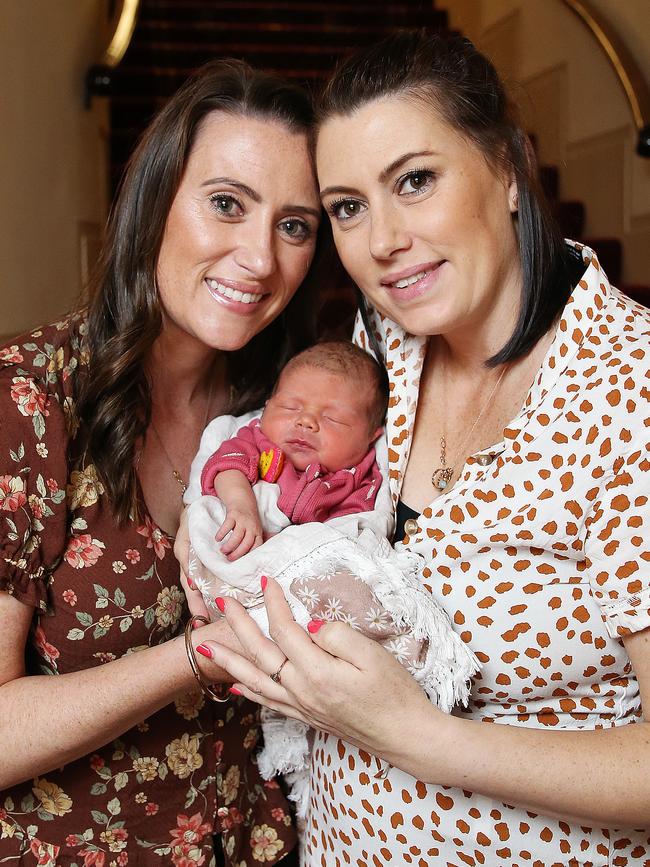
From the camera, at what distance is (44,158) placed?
3352 mm

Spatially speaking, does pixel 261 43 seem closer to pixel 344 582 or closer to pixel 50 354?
pixel 50 354

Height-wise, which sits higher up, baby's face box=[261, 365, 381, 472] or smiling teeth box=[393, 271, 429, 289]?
smiling teeth box=[393, 271, 429, 289]

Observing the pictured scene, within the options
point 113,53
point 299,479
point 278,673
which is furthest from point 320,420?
point 113,53

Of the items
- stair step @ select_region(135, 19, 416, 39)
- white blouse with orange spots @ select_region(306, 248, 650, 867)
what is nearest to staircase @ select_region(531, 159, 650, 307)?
stair step @ select_region(135, 19, 416, 39)

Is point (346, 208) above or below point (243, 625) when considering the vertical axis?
above

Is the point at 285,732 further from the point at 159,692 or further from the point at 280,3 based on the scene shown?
the point at 280,3

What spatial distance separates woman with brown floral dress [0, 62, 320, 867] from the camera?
5.13ft

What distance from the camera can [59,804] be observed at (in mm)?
1688

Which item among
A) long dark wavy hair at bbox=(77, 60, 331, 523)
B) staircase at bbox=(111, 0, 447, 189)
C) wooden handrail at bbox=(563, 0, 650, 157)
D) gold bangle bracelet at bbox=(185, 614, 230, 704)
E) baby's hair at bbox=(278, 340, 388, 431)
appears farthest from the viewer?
staircase at bbox=(111, 0, 447, 189)

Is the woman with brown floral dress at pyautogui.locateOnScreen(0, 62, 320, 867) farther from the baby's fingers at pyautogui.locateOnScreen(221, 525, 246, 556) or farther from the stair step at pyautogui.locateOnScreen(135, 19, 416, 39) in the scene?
the stair step at pyautogui.locateOnScreen(135, 19, 416, 39)

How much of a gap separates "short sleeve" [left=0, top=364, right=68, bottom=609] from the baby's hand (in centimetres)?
30

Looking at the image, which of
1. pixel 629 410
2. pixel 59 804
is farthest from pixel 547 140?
pixel 59 804

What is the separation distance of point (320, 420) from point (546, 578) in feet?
2.08

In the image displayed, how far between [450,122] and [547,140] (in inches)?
163
